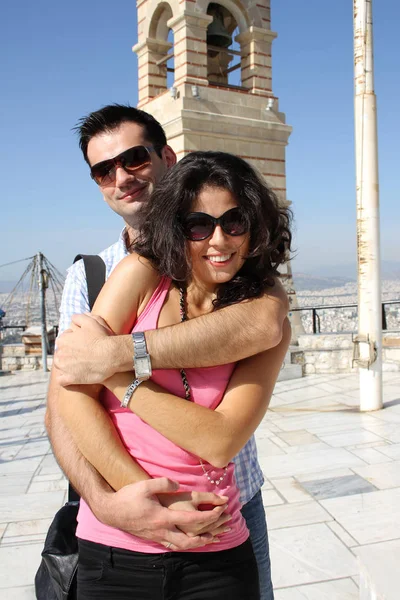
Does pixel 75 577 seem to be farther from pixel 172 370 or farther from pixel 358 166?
pixel 358 166

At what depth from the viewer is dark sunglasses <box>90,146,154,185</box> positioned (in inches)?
72.3

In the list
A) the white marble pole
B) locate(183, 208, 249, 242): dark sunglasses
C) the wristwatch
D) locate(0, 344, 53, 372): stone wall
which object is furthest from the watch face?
locate(0, 344, 53, 372): stone wall

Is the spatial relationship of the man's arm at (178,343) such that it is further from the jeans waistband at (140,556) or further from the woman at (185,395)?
the jeans waistband at (140,556)

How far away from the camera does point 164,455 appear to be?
1.32m

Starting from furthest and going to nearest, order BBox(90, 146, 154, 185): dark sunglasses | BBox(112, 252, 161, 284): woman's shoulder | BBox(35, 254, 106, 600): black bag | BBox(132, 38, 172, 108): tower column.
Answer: BBox(132, 38, 172, 108): tower column, BBox(90, 146, 154, 185): dark sunglasses, BBox(35, 254, 106, 600): black bag, BBox(112, 252, 161, 284): woman's shoulder

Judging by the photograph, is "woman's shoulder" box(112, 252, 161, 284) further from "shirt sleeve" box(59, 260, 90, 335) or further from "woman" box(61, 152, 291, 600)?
"shirt sleeve" box(59, 260, 90, 335)

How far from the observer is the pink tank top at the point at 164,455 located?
1312 mm

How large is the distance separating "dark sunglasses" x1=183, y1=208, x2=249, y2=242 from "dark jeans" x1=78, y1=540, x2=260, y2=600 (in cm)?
83

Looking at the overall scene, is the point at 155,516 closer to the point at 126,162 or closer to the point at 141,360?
the point at 141,360

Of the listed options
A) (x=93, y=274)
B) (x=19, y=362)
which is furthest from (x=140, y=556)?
(x=19, y=362)

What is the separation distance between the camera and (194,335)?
133 cm

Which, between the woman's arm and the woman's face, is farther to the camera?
the woman's face

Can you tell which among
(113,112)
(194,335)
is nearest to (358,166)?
(113,112)

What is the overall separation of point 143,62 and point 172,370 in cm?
1094
